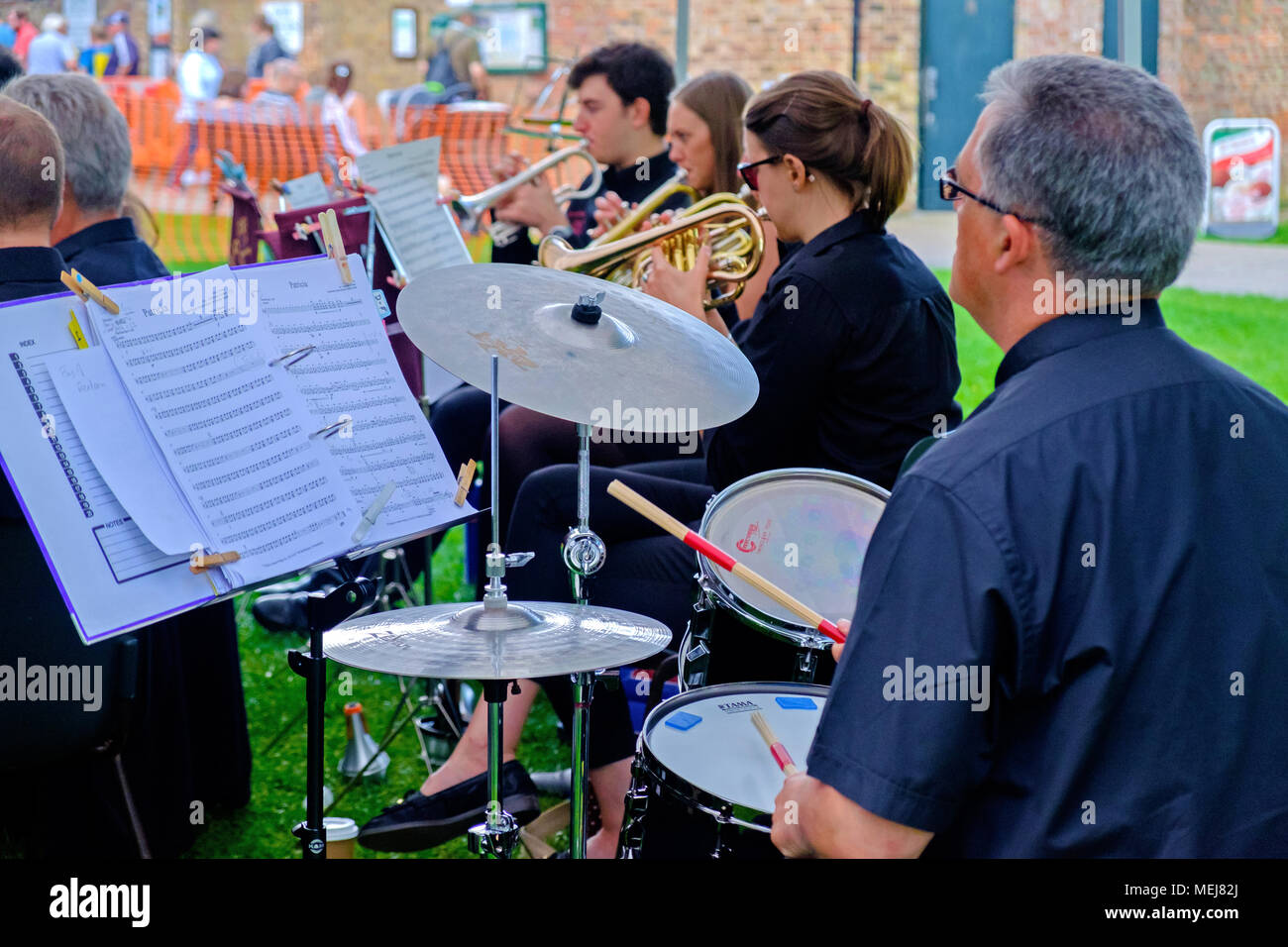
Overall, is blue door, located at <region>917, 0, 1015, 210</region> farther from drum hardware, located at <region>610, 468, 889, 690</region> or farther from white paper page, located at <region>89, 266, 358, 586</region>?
white paper page, located at <region>89, 266, 358, 586</region>

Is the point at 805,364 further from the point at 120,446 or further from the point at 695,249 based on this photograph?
the point at 120,446

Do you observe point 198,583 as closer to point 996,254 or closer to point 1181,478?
point 996,254

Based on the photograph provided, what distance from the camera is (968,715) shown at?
48.7 inches

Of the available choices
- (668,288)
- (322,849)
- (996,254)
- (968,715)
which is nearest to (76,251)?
(668,288)

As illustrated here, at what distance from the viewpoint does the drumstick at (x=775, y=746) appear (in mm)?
1530

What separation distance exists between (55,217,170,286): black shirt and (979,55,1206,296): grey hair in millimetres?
1946

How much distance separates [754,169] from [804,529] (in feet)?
3.29

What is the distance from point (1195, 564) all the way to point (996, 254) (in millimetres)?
402

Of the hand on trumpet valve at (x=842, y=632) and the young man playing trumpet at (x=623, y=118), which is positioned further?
the young man playing trumpet at (x=623, y=118)

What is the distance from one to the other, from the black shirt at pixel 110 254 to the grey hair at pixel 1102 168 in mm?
1946

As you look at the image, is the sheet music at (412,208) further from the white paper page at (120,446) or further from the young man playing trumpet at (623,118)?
the white paper page at (120,446)

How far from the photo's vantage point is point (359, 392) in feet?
6.57

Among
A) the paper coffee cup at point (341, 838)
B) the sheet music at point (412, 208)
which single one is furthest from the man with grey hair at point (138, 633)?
the sheet music at point (412, 208)

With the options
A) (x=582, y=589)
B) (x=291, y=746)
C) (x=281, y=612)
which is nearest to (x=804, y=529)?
(x=582, y=589)
